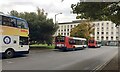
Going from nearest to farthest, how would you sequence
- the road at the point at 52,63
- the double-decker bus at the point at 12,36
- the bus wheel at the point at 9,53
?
the road at the point at 52,63
the double-decker bus at the point at 12,36
the bus wheel at the point at 9,53

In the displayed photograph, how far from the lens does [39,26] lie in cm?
4238

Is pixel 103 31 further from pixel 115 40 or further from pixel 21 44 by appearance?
pixel 21 44

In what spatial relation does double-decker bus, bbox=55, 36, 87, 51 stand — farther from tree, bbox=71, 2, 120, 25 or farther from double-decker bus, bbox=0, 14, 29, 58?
tree, bbox=71, 2, 120, 25

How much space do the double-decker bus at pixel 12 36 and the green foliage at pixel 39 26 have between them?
17.6 m

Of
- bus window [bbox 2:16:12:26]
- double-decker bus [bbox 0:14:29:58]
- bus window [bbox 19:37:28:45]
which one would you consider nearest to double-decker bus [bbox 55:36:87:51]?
bus window [bbox 19:37:28:45]

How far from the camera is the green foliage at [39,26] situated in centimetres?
4194

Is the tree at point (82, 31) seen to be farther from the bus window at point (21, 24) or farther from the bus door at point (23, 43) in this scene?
the bus door at point (23, 43)

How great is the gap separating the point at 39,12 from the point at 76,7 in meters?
33.7

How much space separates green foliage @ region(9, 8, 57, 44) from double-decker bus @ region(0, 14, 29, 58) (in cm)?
1760

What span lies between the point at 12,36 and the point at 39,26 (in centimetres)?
2080

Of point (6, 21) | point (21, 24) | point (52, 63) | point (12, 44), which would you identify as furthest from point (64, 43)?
point (52, 63)

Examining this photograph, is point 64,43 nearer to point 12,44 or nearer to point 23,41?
point 23,41

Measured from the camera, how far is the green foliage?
41938 millimetres

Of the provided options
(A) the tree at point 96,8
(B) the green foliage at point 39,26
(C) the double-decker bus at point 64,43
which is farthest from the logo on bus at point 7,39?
(B) the green foliage at point 39,26
